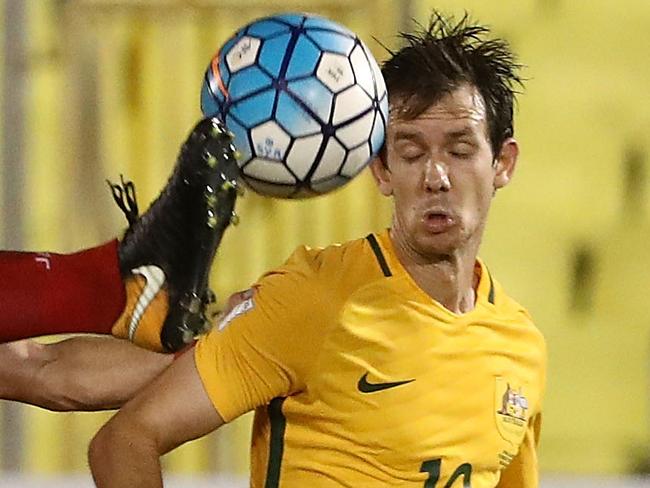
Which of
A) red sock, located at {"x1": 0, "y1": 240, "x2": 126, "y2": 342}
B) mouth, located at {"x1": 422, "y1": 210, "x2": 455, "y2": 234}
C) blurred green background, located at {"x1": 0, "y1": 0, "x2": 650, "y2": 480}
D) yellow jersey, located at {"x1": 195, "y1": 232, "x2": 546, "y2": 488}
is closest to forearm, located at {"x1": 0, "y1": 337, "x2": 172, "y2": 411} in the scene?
red sock, located at {"x1": 0, "y1": 240, "x2": 126, "y2": 342}

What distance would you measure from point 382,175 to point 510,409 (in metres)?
0.40

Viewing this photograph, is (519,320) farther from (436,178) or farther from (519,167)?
(519,167)

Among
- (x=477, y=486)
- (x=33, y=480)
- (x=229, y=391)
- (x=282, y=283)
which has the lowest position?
(x=33, y=480)

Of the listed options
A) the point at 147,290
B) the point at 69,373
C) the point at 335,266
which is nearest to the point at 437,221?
the point at 335,266

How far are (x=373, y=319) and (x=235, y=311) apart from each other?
0.64ft

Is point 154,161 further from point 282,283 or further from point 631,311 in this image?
point 282,283

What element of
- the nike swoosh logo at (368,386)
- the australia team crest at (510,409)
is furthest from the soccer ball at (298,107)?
the australia team crest at (510,409)

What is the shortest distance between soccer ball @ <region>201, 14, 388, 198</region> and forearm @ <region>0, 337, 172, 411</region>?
0.45 metres

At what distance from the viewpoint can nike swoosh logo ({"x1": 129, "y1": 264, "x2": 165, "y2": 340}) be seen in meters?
2.08

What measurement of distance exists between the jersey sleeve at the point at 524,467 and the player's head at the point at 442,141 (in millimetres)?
327

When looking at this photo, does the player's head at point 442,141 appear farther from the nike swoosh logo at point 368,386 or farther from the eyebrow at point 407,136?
the nike swoosh logo at point 368,386

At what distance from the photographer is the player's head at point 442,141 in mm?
2041

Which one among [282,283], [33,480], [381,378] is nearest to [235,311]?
[282,283]

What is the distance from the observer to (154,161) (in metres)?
3.97
